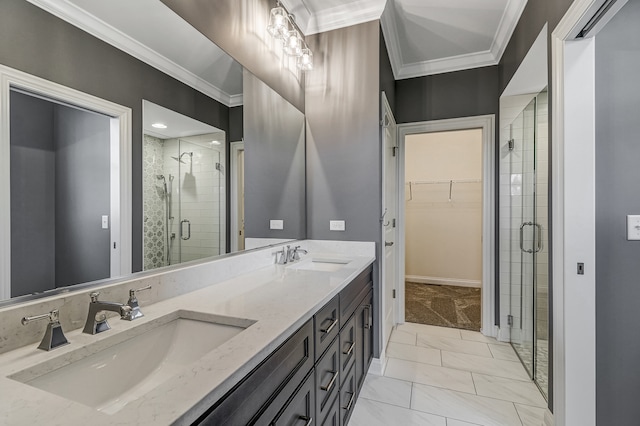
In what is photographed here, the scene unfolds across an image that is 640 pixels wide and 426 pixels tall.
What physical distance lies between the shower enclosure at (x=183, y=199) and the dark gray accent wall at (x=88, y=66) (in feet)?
0.17

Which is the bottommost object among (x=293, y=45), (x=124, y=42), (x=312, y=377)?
(x=312, y=377)

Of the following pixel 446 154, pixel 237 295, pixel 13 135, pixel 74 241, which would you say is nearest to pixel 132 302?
pixel 74 241

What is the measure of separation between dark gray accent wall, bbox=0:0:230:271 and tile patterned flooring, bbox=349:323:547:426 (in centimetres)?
173

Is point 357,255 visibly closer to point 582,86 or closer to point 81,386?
point 582,86

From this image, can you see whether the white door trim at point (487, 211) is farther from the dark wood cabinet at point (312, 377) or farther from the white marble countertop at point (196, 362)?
the white marble countertop at point (196, 362)

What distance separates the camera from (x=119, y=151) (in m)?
1.02

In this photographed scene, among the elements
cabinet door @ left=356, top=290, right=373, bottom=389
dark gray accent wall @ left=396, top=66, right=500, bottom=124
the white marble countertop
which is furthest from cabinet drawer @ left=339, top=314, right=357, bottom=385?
dark gray accent wall @ left=396, top=66, right=500, bottom=124

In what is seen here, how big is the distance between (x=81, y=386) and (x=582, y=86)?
2.24 metres

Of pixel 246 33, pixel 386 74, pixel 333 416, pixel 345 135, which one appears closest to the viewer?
pixel 333 416

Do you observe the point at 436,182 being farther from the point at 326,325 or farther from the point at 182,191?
the point at 182,191

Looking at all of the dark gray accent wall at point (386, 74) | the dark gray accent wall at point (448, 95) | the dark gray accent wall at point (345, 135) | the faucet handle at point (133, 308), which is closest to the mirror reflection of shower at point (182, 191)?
the faucet handle at point (133, 308)

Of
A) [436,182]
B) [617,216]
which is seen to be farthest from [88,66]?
[436,182]

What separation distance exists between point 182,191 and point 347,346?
3.77 feet

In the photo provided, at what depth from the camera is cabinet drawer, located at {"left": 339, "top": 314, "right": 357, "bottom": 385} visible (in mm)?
1533
